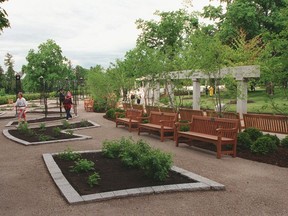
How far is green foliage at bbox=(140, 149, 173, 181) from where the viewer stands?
245 inches

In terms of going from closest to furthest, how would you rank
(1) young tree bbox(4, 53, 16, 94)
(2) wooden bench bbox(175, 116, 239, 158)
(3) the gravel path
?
(3) the gravel path → (2) wooden bench bbox(175, 116, 239, 158) → (1) young tree bbox(4, 53, 16, 94)

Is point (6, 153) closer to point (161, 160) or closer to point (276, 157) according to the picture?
point (161, 160)

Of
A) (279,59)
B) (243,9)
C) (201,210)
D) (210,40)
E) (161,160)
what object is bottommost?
(201,210)

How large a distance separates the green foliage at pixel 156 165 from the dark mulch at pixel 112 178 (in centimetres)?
13

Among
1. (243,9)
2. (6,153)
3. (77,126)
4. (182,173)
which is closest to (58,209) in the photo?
(182,173)

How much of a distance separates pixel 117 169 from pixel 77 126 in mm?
8919

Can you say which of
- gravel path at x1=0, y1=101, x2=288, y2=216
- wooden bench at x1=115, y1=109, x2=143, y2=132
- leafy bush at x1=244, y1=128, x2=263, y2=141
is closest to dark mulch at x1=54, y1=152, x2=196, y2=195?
gravel path at x1=0, y1=101, x2=288, y2=216

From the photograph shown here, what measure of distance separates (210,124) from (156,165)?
4160 mm

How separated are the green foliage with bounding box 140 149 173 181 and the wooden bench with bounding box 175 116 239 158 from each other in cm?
282

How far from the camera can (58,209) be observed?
510 cm

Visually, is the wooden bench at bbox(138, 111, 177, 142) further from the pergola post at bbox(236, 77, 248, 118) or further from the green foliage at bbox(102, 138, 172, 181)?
the green foliage at bbox(102, 138, 172, 181)

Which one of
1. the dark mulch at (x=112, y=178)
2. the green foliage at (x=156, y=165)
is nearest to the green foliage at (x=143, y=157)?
the green foliage at (x=156, y=165)

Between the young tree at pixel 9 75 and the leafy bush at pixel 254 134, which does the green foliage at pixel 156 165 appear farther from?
the young tree at pixel 9 75

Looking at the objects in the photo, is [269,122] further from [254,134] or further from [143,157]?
[143,157]
